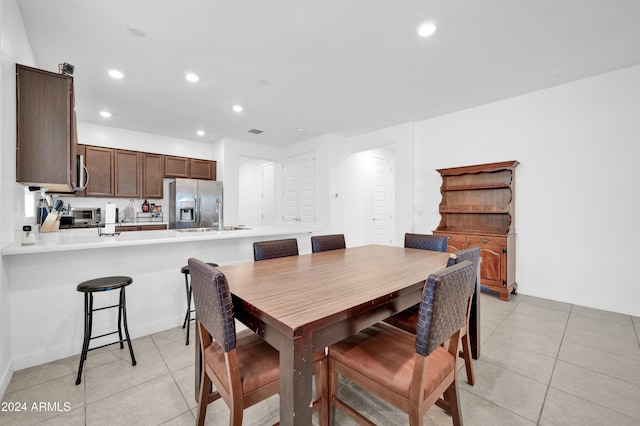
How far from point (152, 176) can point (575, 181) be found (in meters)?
6.75

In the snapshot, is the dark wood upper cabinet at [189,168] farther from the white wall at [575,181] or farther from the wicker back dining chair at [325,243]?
the white wall at [575,181]

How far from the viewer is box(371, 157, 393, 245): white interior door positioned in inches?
237

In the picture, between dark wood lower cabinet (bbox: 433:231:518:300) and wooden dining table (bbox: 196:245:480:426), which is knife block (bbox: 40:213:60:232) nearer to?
wooden dining table (bbox: 196:245:480:426)

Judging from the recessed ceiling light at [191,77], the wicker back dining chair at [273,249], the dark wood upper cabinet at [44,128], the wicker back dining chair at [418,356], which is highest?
the recessed ceiling light at [191,77]

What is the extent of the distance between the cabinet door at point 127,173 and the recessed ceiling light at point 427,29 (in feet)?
16.9

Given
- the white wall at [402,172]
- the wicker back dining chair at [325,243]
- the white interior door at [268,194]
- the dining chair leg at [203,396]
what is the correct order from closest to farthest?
the dining chair leg at [203,396], the wicker back dining chair at [325,243], the white wall at [402,172], the white interior door at [268,194]

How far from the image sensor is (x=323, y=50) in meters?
2.60

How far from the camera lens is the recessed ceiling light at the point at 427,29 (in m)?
2.24

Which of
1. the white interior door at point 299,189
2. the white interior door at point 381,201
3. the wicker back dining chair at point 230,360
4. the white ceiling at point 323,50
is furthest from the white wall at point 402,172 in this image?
the wicker back dining chair at point 230,360

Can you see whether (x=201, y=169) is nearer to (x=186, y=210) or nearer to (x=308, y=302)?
(x=186, y=210)

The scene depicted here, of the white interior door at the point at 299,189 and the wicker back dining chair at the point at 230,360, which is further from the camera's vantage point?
the white interior door at the point at 299,189

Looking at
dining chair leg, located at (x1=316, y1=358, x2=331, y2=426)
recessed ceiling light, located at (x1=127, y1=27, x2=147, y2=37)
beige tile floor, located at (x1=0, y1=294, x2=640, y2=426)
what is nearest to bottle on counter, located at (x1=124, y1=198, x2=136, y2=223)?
beige tile floor, located at (x1=0, y1=294, x2=640, y2=426)

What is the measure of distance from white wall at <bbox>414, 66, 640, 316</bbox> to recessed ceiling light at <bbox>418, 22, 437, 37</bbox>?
7.16 ft

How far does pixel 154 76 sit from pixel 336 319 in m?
3.50
